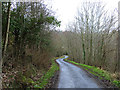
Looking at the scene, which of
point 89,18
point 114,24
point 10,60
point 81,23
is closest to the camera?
point 10,60

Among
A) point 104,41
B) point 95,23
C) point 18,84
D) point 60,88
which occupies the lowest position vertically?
point 60,88

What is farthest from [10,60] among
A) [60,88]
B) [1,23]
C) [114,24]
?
[114,24]

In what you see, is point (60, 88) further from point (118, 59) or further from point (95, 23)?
point (95, 23)

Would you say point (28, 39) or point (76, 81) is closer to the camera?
point (76, 81)

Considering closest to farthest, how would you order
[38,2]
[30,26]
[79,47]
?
[30,26] < [38,2] < [79,47]

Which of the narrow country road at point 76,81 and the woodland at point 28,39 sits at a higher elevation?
the woodland at point 28,39

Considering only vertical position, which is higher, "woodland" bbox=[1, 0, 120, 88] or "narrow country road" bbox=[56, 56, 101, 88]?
"woodland" bbox=[1, 0, 120, 88]

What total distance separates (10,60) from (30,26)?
3.72m

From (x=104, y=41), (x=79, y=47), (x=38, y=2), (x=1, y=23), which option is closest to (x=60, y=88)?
(x=1, y=23)

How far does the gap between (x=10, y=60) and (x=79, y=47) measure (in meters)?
27.7

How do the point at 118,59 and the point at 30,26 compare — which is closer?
Result: the point at 30,26

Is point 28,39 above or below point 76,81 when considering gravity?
above

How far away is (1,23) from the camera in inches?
311

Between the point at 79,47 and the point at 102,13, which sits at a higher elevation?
the point at 102,13
